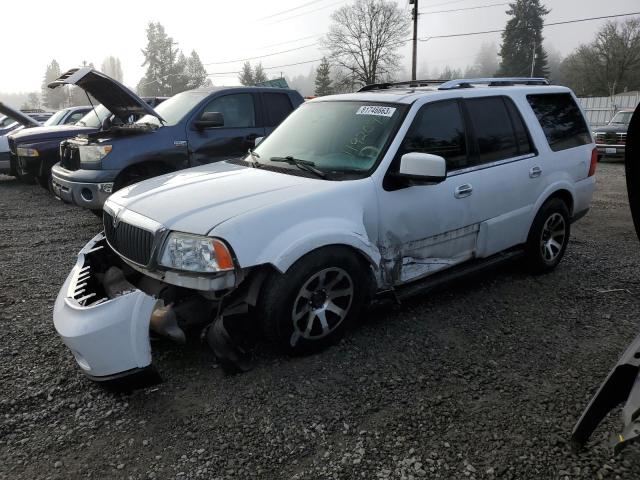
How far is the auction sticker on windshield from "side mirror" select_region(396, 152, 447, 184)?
0.54 m

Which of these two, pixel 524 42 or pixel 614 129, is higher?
pixel 524 42

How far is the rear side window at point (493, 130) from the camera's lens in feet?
13.8

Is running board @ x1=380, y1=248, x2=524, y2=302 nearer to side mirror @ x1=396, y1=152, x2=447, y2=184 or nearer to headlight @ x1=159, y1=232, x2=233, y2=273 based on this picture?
side mirror @ x1=396, y1=152, x2=447, y2=184

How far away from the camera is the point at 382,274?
3660 mm

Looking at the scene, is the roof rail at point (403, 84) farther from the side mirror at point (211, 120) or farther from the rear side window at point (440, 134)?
the side mirror at point (211, 120)

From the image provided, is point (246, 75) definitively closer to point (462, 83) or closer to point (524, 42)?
point (524, 42)

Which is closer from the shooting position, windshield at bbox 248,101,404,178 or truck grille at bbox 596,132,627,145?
windshield at bbox 248,101,404,178

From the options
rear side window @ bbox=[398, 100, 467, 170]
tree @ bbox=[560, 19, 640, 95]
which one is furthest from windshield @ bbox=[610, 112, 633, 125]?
tree @ bbox=[560, 19, 640, 95]

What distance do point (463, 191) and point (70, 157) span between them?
5.41 m

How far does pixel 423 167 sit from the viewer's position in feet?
11.2

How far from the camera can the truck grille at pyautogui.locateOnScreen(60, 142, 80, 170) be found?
6.79 meters

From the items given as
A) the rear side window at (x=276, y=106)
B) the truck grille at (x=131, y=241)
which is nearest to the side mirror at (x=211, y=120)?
the rear side window at (x=276, y=106)

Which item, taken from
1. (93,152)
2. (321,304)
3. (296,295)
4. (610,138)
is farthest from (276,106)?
(610,138)

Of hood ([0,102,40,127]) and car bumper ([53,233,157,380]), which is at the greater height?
hood ([0,102,40,127])
